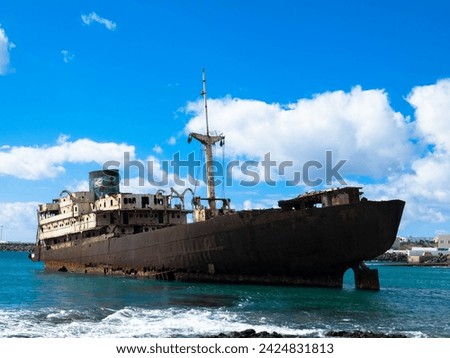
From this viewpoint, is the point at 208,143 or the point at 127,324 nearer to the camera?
the point at 127,324

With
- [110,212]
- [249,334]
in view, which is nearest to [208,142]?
[110,212]

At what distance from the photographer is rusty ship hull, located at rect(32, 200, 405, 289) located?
23094mm

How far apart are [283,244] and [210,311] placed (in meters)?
6.51

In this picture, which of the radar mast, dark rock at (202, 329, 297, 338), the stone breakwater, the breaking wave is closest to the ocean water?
the breaking wave

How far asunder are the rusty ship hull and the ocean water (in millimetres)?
774

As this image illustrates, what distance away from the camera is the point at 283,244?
23984mm

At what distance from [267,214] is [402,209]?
579cm

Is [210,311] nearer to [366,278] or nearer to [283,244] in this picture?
[283,244]

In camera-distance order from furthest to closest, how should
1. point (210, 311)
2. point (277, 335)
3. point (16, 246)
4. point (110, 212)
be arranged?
point (16, 246)
point (110, 212)
point (210, 311)
point (277, 335)

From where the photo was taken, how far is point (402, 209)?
77.9 ft

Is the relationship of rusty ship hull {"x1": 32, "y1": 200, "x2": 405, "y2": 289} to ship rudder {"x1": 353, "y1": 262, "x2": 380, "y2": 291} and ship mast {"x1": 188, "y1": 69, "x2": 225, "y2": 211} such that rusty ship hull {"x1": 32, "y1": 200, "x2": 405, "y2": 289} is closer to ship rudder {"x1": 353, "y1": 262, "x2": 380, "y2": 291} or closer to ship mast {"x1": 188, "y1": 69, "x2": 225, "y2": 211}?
ship rudder {"x1": 353, "y1": 262, "x2": 380, "y2": 291}

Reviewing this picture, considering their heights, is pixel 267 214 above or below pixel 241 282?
above
